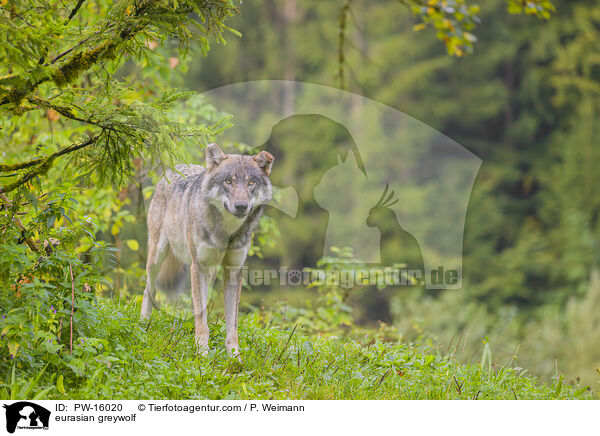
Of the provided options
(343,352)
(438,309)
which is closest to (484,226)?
(438,309)

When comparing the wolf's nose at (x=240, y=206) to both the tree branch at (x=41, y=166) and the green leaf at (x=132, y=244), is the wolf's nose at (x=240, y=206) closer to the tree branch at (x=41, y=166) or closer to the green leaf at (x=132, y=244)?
the tree branch at (x=41, y=166)

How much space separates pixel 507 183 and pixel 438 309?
290 inches

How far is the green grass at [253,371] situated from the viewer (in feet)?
10.7

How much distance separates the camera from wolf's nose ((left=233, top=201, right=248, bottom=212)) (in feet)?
12.5

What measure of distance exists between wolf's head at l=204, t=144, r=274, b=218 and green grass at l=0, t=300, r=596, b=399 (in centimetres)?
99

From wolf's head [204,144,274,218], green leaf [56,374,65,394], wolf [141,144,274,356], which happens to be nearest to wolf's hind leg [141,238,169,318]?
wolf [141,144,274,356]

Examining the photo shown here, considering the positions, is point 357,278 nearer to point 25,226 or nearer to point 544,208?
point 25,226

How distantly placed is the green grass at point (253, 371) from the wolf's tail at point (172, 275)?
0.29m

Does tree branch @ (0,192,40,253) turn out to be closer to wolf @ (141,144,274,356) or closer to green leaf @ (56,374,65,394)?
green leaf @ (56,374,65,394)

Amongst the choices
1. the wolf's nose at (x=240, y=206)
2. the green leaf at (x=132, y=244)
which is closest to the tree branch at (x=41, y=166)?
the wolf's nose at (x=240, y=206)

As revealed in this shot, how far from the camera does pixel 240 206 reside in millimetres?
3803

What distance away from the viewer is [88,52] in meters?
3.51
